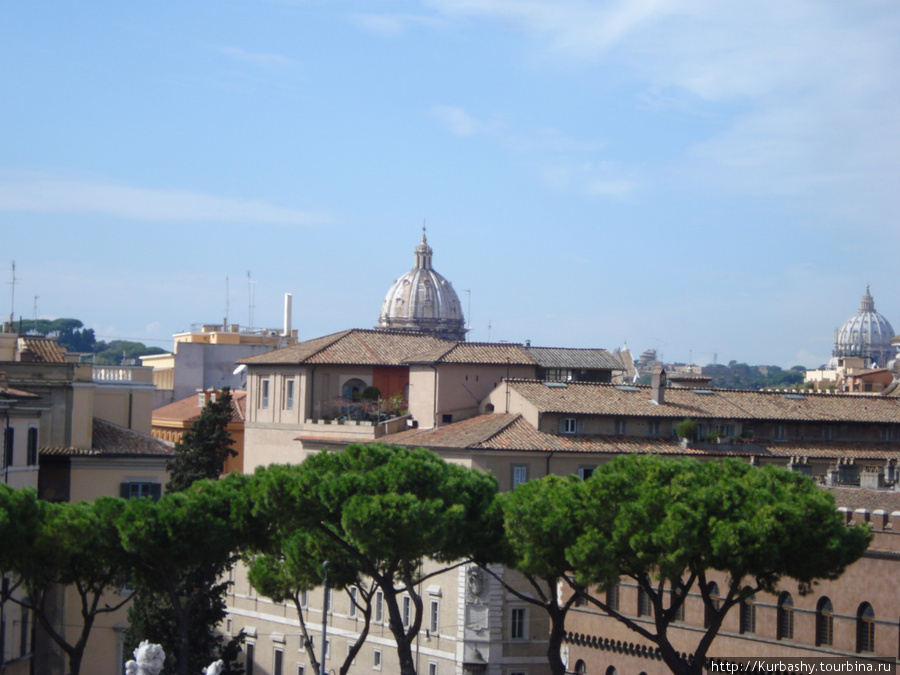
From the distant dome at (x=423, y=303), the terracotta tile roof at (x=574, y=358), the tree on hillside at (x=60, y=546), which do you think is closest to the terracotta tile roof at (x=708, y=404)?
the terracotta tile roof at (x=574, y=358)

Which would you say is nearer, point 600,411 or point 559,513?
point 559,513

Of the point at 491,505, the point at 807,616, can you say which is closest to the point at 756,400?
the point at 807,616

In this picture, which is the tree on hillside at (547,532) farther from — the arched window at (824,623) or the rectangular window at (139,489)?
the rectangular window at (139,489)

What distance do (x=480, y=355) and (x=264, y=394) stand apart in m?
10.1

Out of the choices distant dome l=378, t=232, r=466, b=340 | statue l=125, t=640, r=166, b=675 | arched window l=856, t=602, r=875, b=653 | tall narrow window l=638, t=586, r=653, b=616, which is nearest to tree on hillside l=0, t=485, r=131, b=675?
statue l=125, t=640, r=166, b=675

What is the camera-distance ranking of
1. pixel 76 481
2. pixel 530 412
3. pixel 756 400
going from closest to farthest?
pixel 76 481, pixel 530 412, pixel 756 400

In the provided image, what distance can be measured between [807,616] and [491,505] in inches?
328

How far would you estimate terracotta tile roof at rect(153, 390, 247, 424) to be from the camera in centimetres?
7562

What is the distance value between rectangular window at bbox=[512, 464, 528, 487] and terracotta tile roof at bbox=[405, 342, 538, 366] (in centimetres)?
823

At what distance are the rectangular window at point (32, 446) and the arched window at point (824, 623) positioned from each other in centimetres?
2105

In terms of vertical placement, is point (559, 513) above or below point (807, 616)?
above

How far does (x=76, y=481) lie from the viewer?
4547 centimetres

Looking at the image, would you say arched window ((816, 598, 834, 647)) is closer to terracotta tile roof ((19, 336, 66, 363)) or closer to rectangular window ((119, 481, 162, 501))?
rectangular window ((119, 481, 162, 501))

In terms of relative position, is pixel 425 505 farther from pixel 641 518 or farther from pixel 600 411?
pixel 600 411
